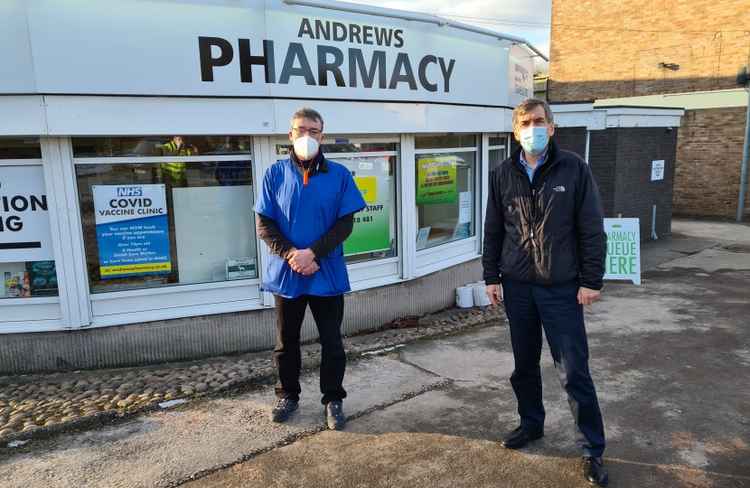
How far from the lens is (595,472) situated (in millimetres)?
3164

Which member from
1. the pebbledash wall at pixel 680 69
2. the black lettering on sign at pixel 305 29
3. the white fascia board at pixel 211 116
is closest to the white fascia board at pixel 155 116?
the white fascia board at pixel 211 116

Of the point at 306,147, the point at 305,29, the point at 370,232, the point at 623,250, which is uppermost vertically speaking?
the point at 305,29

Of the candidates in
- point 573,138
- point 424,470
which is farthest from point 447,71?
point 573,138

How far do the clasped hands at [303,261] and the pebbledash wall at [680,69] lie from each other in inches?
506

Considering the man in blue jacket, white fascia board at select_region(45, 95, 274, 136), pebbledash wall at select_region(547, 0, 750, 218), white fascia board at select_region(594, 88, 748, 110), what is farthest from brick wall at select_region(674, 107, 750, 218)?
the man in blue jacket

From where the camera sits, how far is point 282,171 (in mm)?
3805

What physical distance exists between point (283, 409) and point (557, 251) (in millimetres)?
2164

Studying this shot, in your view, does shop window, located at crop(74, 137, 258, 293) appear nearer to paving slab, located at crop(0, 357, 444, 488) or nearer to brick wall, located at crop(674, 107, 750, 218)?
paving slab, located at crop(0, 357, 444, 488)

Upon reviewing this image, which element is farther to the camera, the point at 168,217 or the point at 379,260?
the point at 379,260

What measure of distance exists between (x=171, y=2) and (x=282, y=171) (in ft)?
6.92

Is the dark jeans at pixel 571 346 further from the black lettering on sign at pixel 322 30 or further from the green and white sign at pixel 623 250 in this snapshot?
the green and white sign at pixel 623 250

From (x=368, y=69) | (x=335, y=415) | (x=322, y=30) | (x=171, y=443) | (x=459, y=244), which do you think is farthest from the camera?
(x=459, y=244)

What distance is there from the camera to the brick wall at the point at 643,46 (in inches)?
697

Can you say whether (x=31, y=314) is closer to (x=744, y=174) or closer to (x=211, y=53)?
(x=211, y=53)
